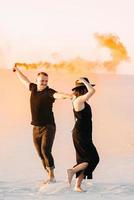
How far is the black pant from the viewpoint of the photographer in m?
12.6

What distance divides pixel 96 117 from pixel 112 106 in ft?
28.9

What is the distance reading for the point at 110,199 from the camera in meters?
11.3

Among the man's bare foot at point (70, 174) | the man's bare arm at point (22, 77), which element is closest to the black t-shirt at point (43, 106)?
the man's bare arm at point (22, 77)

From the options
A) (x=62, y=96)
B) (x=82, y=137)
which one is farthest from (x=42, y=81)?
(x=82, y=137)

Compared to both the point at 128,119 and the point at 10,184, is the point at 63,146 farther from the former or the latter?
the point at 128,119

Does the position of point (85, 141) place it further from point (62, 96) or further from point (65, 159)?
point (65, 159)

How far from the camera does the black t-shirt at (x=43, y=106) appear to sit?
1250 cm

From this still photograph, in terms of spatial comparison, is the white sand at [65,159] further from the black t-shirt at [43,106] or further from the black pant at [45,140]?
the black t-shirt at [43,106]

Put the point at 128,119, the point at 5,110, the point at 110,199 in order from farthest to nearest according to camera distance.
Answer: the point at 5,110 → the point at 128,119 → the point at 110,199

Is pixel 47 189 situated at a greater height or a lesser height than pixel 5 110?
lesser

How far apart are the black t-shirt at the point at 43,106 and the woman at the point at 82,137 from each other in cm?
73

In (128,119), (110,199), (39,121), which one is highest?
(128,119)

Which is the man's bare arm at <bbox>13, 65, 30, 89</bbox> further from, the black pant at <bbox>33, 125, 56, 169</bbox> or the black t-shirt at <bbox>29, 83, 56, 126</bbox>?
the black pant at <bbox>33, 125, 56, 169</bbox>

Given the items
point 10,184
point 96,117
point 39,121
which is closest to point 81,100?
point 39,121
